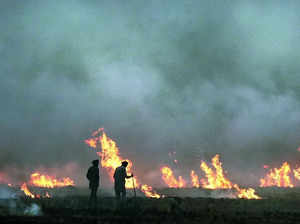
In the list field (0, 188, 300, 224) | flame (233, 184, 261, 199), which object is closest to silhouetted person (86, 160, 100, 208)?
field (0, 188, 300, 224)

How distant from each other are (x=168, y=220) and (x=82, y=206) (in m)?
8.35

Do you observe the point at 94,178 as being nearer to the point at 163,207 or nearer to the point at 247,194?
the point at 163,207

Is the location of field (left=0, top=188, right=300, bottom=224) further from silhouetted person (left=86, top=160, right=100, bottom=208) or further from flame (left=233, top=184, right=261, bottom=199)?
flame (left=233, top=184, right=261, bottom=199)

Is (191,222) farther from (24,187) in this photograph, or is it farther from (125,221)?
(24,187)

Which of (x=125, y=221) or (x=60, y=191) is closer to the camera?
(x=125, y=221)

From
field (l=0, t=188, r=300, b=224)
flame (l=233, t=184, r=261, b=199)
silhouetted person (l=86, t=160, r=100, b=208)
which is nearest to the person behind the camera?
field (l=0, t=188, r=300, b=224)

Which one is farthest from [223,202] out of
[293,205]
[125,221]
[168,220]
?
[125,221]

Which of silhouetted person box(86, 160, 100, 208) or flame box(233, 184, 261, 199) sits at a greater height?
silhouetted person box(86, 160, 100, 208)

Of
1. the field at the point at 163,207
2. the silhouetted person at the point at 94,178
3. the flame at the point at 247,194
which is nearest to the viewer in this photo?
the field at the point at 163,207

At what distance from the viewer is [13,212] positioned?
1789 cm

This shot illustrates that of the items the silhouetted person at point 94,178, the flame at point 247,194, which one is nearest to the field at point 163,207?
the silhouetted person at point 94,178

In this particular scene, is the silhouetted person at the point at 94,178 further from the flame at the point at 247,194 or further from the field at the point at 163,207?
the flame at the point at 247,194

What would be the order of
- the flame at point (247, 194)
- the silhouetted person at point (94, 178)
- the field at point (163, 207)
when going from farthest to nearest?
the flame at point (247, 194)
the silhouetted person at point (94, 178)
the field at point (163, 207)

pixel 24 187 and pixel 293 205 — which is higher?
pixel 24 187
